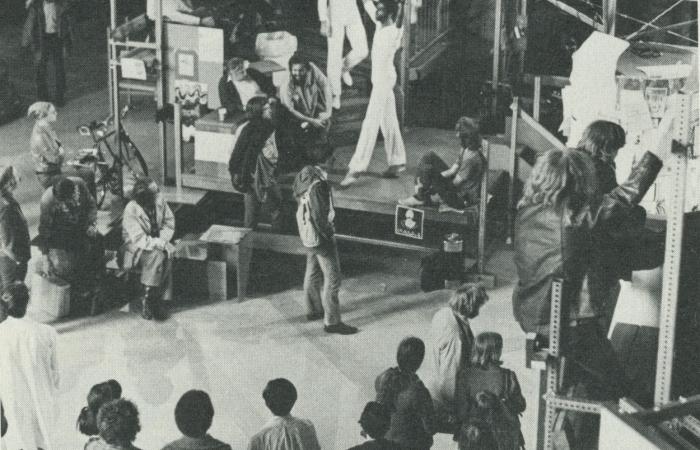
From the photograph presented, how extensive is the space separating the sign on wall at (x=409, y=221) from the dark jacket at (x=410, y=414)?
4.59 m

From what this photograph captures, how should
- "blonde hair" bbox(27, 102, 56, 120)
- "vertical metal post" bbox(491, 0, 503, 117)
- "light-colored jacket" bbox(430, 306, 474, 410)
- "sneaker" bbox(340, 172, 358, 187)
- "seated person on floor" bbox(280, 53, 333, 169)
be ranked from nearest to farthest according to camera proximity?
"light-colored jacket" bbox(430, 306, 474, 410)
"blonde hair" bbox(27, 102, 56, 120)
"seated person on floor" bbox(280, 53, 333, 169)
"sneaker" bbox(340, 172, 358, 187)
"vertical metal post" bbox(491, 0, 503, 117)

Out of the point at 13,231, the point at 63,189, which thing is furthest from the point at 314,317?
the point at 13,231

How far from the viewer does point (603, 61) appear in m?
12.2

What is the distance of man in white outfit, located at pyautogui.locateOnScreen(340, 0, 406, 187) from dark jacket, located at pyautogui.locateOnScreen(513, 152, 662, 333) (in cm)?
666

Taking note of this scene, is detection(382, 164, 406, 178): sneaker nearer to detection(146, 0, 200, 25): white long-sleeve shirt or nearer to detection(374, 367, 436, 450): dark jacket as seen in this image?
detection(146, 0, 200, 25): white long-sleeve shirt

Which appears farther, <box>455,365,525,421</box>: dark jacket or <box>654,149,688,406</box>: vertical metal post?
<box>455,365,525,421</box>: dark jacket

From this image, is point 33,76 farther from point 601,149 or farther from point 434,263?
point 601,149

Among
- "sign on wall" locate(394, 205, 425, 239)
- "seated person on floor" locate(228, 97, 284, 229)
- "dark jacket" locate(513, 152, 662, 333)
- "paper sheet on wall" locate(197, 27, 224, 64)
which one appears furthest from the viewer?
"paper sheet on wall" locate(197, 27, 224, 64)

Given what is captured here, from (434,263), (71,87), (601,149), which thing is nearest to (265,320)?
(434,263)

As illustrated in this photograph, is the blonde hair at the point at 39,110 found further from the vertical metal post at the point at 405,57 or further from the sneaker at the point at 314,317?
the vertical metal post at the point at 405,57

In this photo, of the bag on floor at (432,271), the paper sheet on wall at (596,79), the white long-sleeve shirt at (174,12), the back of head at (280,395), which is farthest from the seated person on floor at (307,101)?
the back of head at (280,395)

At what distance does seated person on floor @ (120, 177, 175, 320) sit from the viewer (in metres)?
12.5

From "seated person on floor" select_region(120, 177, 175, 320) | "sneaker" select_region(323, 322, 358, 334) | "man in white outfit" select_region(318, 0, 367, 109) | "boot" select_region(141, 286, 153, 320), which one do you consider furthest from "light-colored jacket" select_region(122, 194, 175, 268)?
"man in white outfit" select_region(318, 0, 367, 109)

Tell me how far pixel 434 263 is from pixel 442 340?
436cm
